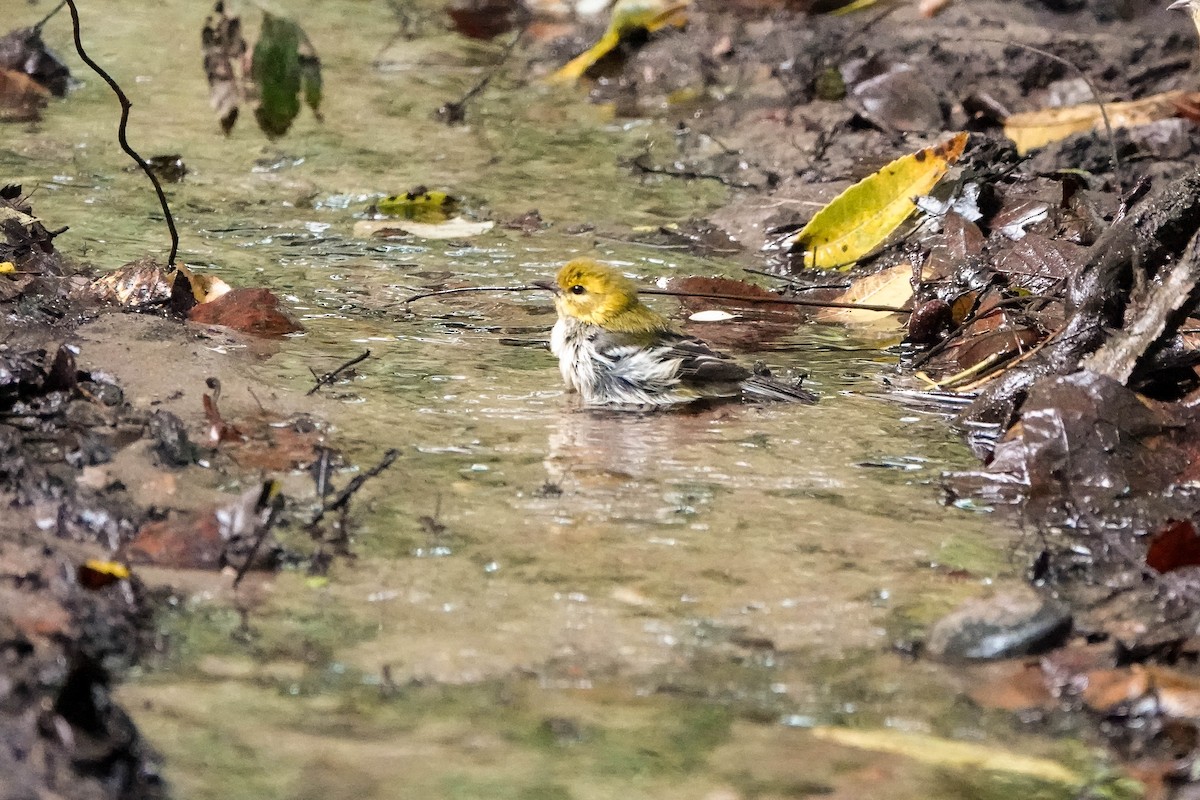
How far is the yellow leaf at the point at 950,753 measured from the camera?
2805mm

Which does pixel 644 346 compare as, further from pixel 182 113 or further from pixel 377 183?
pixel 182 113

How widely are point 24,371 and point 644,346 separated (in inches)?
90.9

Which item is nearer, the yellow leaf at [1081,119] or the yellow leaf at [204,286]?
the yellow leaf at [204,286]

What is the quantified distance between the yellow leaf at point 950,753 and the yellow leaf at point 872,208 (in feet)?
14.5

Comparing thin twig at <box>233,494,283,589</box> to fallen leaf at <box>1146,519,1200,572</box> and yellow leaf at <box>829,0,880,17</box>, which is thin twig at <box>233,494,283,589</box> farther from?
yellow leaf at <box>829,0,880,17</box>

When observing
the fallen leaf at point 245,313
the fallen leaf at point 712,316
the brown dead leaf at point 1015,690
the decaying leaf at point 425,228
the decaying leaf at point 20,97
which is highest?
the brown dead leaf at point 1015,690

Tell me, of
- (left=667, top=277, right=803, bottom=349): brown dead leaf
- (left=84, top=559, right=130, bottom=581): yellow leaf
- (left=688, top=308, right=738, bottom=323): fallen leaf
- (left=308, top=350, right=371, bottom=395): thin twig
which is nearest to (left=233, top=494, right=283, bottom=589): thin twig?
(left=84, top=559, right=130, bottom=581): yellow leaf

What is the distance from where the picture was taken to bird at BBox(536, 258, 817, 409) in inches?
207

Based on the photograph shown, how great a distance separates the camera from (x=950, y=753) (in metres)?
2.85

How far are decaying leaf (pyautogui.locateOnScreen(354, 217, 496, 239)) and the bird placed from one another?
1736 mm

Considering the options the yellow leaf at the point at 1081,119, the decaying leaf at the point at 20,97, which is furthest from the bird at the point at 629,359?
the decaying leaf at the point at 20,97

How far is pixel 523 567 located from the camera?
11.7ft

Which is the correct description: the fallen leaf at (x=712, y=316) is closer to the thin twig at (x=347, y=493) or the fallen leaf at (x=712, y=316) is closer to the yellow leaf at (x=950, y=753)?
the thin twig at (x=347, y=493)

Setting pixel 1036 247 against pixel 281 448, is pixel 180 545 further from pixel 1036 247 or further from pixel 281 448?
pixel 1036 247
